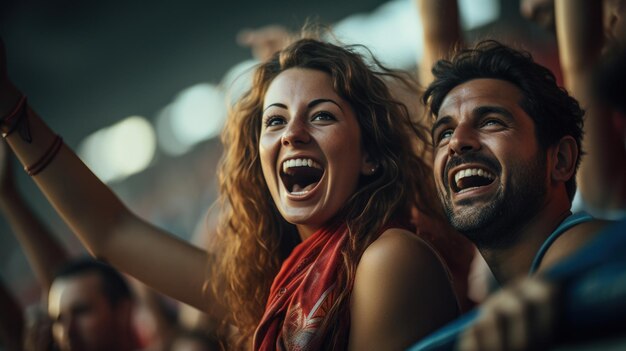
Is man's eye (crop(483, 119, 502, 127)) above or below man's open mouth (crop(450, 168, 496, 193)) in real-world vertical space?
above

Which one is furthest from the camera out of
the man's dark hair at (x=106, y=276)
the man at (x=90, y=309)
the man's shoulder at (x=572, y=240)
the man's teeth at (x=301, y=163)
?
the man's dark hair at (x=106, y=276)

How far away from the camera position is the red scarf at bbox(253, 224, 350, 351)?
1318mm

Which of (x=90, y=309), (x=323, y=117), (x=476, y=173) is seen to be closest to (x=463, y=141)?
(x=476, y=173)

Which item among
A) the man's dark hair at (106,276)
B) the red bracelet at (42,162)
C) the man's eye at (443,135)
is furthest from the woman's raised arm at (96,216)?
the man's eye at (443,135)

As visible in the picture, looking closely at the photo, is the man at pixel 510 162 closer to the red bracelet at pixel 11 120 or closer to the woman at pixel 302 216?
the woman at pixel 302 216

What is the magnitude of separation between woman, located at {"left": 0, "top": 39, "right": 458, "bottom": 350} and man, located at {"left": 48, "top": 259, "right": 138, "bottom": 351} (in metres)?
0.35

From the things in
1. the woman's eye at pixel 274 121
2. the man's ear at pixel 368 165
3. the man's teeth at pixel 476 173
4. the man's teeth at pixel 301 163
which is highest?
the woman's eye at pixel 274 121

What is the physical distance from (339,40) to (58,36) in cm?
→ 270

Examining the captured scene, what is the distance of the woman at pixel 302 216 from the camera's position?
1.30 m

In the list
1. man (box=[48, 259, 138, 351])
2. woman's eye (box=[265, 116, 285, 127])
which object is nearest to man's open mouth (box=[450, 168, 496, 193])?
woman's eye (box=[265, 116, 285, 127])

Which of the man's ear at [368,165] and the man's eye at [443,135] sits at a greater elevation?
the man's eye at [443,135]

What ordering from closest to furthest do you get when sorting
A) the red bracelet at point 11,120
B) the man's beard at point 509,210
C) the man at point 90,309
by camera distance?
1. the man's beard at point 509,210
2. the red bracelet at point 11,120
3. the man at point 90,309

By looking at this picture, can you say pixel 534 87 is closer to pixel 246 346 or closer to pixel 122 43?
pixel 246 346

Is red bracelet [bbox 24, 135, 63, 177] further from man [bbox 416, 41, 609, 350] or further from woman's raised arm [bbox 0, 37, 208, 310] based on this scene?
man [bbox 416, 41, 609, 350]
